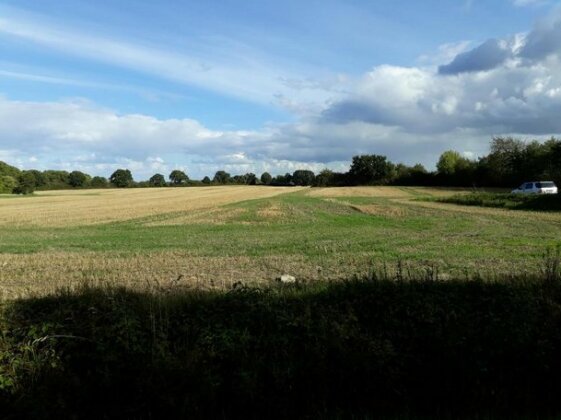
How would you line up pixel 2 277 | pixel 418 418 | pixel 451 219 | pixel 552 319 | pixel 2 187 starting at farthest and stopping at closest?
pixel 2 187, pixel 451 219, pixel 2 277, pixel 552 319, pixel 418 418

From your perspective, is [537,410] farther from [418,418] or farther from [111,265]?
[111,265]

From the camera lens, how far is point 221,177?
602ft

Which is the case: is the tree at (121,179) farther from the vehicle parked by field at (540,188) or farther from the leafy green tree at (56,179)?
the vehicle parked by field at (540,188)

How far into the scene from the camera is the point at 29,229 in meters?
36.0

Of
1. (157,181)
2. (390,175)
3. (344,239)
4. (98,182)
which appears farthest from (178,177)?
(344,239)

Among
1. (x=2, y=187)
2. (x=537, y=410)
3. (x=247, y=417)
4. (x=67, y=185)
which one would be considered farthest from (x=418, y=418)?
(x=67, y=185)

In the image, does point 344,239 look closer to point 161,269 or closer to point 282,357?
point 161,269

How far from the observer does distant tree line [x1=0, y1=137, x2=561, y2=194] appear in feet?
277

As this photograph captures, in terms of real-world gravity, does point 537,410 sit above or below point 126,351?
below

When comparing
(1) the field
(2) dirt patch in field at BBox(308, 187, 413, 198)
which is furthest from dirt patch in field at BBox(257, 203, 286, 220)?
(2) dirt patch in field at BBox(308, 187, 413, 198)

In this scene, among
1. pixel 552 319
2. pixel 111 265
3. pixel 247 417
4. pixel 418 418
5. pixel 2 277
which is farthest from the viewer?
pixel 111 265

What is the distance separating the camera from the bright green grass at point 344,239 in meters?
18.6

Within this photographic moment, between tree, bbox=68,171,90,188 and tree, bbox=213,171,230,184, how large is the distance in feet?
143

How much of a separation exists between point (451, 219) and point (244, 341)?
32211mm
